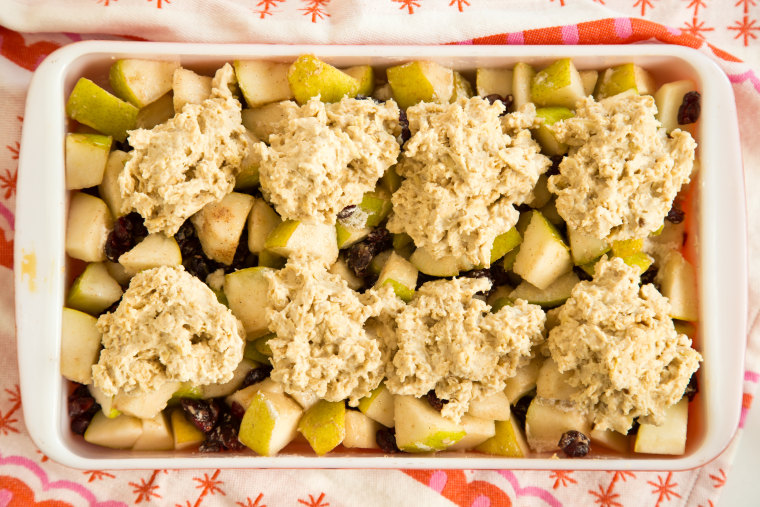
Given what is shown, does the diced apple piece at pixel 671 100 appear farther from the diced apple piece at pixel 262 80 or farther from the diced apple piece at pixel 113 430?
the diced apple piece at pixel 113 430

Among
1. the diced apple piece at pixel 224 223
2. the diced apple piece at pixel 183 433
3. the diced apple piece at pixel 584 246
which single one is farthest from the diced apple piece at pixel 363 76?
the diced apple piece at pixel 183 433

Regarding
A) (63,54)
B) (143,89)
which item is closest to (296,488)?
(143,89)

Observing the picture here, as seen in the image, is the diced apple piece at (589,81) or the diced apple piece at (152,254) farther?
the diced apple piece at (589,81)

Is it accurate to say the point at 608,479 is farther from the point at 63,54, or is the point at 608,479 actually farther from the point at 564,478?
the point at 63,54

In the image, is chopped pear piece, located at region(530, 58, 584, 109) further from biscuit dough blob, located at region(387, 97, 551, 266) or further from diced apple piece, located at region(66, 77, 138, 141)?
diced apple piece, located at region(66, 77, 138, 141)

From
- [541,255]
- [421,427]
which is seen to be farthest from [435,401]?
[541,255]

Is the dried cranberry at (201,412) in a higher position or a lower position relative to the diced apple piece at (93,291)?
lower
